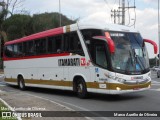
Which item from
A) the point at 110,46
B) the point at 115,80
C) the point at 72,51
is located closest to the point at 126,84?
the point at 115,80

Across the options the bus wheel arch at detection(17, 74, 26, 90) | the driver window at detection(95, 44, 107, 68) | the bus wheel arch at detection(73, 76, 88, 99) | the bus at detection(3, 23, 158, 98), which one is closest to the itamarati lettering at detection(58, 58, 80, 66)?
the bus at detection(3, 23, 158, 98)

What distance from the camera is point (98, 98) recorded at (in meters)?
17.8

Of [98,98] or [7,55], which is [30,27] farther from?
[98,98]

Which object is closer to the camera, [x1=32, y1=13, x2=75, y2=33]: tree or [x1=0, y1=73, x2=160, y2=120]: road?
[x1=0, y1=73, x2=160, y2=120]: road

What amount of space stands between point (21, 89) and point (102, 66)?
9.90 meters

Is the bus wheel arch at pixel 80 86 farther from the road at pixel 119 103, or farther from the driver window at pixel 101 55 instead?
the driver window at pixel 101 55

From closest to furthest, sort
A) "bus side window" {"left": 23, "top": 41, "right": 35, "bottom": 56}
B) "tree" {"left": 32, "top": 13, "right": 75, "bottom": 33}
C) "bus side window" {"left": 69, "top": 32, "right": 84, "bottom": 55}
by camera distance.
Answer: "bus side window" {"left": 69, "top": 32, "right": 84, "bottom": 55} → "bus side window" {"left": 23, "top": 41, "right": 35, "bottom": 56} → "tree" {"left": 32, "top": 13, "right": 75, "bottom": 33}

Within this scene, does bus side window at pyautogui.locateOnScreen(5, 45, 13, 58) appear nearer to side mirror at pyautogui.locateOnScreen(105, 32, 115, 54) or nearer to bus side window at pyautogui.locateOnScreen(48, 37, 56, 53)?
bus side window at pyautogui.locateOnScreen(48, 37, 56, 53)

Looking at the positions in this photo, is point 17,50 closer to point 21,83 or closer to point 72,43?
point 21,83

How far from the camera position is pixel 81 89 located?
17.9m

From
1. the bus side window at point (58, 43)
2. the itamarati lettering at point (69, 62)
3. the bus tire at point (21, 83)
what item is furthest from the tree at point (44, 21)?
the itamarati lettering at point (69, 62)

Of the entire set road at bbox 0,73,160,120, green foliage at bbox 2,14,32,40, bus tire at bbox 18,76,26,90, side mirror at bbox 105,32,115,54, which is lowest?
road at bbox 0,73,160,120

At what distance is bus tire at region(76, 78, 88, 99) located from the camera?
1759cm

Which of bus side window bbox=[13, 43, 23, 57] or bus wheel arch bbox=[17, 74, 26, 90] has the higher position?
bus side window bbox=[13, 43, 23, 57]
